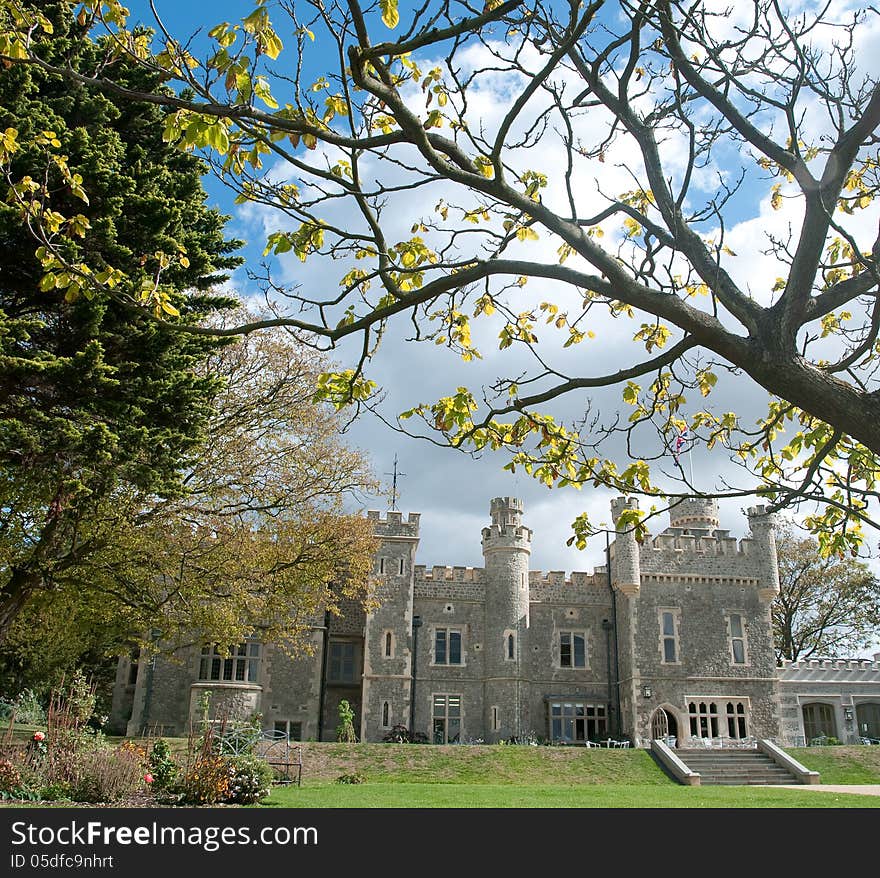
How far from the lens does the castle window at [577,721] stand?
96.3 ft

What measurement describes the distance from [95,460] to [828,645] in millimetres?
37257

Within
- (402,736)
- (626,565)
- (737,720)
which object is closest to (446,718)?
(402,736)

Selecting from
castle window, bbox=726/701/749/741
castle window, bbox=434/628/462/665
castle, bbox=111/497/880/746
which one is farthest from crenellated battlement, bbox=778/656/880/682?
castle window, bbox=434/628/462/665

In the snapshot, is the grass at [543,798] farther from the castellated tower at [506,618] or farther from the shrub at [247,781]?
the castellated tower at [506,618]

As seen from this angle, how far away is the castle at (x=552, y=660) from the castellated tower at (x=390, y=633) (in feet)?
0.16

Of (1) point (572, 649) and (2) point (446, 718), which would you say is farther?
(1) point (572, 649)

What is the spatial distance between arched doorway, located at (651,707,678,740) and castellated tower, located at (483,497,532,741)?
444 centimetres

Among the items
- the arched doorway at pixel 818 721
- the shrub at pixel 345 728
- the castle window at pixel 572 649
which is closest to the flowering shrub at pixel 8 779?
the shrub at pixel 345 728

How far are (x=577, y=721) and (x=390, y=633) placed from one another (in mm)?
7382

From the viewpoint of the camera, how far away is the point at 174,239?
11086 mm

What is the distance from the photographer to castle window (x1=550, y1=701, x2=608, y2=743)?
29344 millimetres

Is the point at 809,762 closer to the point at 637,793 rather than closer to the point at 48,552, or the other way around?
the point at 637,793

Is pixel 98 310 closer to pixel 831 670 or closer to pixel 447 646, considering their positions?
pixel 447 646

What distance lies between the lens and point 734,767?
23625 millimetres
